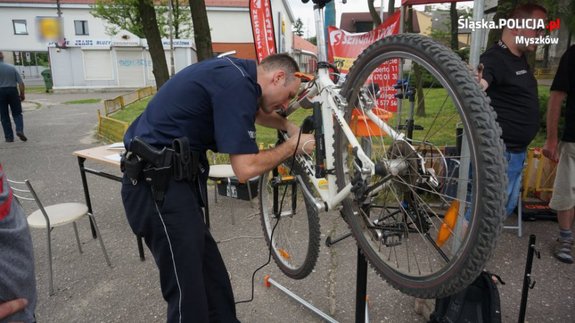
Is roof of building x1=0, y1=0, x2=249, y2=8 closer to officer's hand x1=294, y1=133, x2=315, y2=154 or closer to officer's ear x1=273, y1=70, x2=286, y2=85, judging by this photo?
officer's ear x1=273, y1=70, x2=286, y2=85

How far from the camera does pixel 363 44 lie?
474 cm

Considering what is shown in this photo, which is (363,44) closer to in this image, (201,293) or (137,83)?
(201,293)

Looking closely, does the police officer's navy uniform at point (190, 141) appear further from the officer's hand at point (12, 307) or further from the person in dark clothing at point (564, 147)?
the person in dark clothing at point (564, 147)

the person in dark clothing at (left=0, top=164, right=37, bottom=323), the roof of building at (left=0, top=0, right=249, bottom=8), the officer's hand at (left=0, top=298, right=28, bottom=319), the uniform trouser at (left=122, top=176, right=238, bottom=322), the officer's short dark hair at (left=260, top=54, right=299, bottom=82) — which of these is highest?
the roof of building at (left=0, top=0, right=249, bottom=8)

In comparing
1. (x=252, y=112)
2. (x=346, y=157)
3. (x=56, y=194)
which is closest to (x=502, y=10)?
(x=346, y=157)

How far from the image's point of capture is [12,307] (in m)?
1.13

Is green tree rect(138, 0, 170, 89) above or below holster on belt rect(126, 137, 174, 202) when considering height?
above

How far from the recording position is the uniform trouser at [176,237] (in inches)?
80.4

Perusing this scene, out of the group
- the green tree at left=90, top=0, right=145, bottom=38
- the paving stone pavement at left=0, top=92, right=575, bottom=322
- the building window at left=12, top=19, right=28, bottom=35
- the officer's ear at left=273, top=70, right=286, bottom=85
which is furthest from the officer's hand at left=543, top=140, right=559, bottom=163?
the building window at left=12, top=19, right=28, bottom=35

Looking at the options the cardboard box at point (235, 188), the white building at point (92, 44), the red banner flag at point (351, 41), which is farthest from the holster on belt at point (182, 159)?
the white building at point (92, 44)

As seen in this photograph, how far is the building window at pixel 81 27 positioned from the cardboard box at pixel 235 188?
3976cm

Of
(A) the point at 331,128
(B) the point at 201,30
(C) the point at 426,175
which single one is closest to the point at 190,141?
(A) the point at 331,128

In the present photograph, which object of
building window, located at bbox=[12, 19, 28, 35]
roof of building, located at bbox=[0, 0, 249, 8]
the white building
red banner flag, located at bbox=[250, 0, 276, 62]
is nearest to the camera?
red banner flag, located at bbox=[250, 0, 276, 62]

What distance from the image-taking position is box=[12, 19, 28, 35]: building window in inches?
1505
